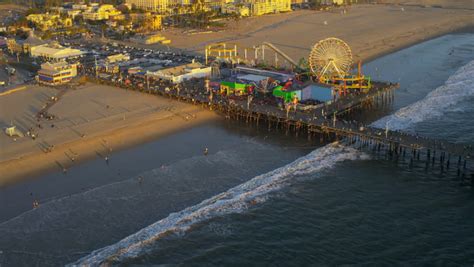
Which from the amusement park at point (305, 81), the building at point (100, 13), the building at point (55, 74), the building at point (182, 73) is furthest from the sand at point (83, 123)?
the building at point (100, 13)

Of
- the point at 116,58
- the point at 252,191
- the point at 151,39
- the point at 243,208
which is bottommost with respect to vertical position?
the point at 243,208

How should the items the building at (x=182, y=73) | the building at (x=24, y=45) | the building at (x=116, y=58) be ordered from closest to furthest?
the building at (x=182, y=73), the building at (x=116, y=58), the building at (x=24, y=45)

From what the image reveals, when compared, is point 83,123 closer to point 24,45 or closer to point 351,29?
point 24,45

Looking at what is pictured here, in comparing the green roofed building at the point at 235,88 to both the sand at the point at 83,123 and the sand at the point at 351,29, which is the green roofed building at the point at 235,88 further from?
the sand at the point at 351,29

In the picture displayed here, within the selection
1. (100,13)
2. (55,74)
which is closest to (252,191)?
(55,74)

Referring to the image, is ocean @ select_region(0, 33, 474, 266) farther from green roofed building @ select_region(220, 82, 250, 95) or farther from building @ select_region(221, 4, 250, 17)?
building @ select_region(221, 4, 250, 17)

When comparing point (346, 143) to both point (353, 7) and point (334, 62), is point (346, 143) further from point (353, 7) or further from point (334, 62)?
point (353, 7)
